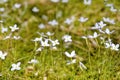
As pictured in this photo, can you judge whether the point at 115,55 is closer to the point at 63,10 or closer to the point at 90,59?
the point at 90,59

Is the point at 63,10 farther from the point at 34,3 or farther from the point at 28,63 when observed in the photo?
the point at 28,63

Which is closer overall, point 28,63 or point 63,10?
point 28,63

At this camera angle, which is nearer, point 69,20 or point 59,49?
point 59,49

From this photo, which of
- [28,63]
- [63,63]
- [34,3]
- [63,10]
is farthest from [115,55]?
[34,3]

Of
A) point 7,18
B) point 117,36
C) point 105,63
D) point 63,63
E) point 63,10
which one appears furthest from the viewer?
point 63,10

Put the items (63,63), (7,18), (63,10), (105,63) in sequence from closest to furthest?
1. (105,63)
2. (63,63)
3. (7,18)
4. (63,10)

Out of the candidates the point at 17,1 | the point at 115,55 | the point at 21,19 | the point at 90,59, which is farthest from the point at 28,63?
the point at 17,1

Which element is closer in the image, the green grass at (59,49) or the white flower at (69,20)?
the green grass at (59,49)

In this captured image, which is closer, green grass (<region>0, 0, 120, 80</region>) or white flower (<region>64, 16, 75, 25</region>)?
green grass (<region>0, 0, 120, 80</region>)
